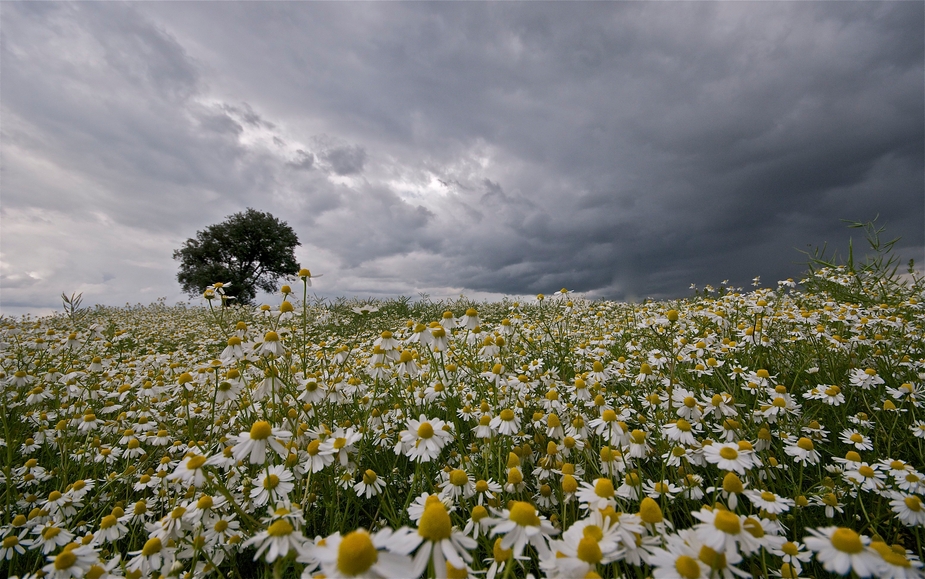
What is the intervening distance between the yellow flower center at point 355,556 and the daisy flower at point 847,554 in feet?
4.04

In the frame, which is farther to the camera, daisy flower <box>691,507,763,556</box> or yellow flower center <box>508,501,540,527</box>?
yellow flower center <box>508,501,540,527</box>

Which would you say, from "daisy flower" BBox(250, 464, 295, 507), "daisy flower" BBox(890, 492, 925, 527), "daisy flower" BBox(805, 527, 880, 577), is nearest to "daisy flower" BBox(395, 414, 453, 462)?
"daisy flower" BBox(250, 464, 295, 507)

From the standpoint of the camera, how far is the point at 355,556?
0.89m

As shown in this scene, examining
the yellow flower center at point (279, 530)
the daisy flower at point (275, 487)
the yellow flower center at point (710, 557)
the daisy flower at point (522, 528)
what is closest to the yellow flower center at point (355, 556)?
the daisy flower at point (522, 528)

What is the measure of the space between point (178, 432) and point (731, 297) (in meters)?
6.62

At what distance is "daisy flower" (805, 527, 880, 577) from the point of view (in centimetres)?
107

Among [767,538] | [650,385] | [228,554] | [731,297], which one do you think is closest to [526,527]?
[767,538]

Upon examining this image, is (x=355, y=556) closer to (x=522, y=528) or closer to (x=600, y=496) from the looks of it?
(x=522, y=528)

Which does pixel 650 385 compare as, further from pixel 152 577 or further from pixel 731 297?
pixel 152 577

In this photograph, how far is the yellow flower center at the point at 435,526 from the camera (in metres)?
1.02

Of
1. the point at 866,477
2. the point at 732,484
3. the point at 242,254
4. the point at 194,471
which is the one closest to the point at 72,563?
the point at 194,471

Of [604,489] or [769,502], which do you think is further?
[769,502]

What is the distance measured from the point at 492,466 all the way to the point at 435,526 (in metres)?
1.41

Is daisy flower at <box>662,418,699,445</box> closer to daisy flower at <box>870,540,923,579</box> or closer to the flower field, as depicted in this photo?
the flower field
